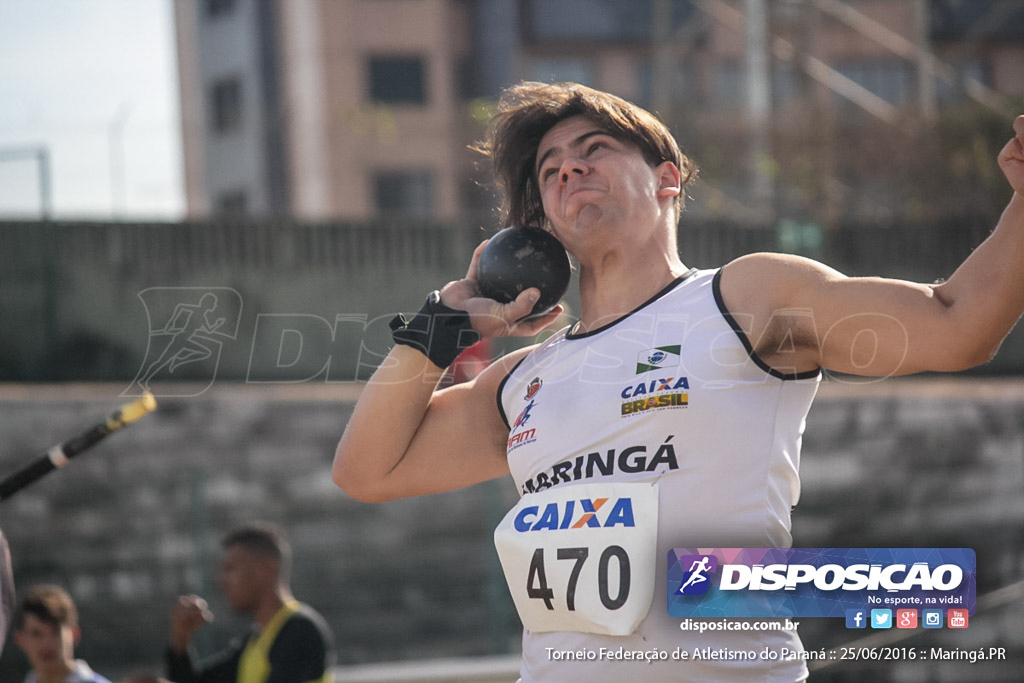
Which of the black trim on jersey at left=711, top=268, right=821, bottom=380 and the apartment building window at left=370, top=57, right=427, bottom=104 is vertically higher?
the apartment building window at left=370, top=57, right=427, bottom=104

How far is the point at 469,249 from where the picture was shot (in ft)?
49.2

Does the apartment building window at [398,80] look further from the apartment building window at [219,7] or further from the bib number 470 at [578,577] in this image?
the bib number 470 at [578,577]

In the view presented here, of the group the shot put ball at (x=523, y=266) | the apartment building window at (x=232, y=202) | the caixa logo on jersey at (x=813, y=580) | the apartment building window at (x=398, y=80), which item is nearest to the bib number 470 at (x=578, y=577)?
the caixa logo on jersey at (x=813, y=580)

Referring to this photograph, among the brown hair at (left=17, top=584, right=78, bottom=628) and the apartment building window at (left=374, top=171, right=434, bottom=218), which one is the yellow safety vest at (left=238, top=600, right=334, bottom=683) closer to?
the brown hair at (left=17, top=584, right=78, bottom=628)

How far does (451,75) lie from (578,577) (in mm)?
29436

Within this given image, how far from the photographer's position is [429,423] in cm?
355

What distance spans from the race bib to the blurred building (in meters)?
22.8

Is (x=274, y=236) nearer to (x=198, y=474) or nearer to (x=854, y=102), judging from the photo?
(x=198, y=474)

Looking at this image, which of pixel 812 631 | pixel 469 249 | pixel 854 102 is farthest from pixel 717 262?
pixel 854 102

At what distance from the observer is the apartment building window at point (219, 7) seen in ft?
106

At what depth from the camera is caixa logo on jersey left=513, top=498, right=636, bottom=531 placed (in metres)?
2.91

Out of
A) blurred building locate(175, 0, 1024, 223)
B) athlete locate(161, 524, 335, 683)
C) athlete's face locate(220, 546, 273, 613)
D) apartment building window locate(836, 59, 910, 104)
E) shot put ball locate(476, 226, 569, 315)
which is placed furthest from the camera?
apartment building window locate(836, 59, 910, 104)

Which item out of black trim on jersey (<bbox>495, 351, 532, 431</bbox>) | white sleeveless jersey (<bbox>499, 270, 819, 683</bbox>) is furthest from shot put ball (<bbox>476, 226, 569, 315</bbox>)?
white sleeveless jersey (<bbox>499, 270, 819, 683</bbox>)

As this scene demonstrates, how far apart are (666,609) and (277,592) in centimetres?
381
